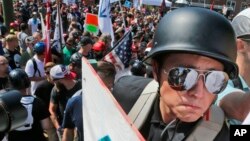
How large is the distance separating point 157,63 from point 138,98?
24 centimetres

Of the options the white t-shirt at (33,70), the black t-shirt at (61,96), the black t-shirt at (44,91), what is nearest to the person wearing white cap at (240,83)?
the black t-shirt at (61,96)

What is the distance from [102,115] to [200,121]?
48cm

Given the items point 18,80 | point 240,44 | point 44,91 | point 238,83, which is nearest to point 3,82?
point 44,91

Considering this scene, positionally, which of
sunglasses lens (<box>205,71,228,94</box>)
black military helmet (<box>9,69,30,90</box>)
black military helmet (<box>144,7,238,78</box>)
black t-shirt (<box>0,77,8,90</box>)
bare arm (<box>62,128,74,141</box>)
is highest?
black military helmet (<box>144,7,238,78</box>)

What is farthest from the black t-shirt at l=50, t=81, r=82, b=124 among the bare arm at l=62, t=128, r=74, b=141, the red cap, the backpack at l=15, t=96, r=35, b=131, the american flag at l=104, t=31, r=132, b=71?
the red cap

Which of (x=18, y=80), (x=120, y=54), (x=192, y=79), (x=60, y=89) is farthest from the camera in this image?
(x=60, y=89)

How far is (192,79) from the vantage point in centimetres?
143

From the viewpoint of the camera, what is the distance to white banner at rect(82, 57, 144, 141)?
3.30 feet

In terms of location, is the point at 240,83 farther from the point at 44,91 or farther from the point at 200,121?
the point at 44,91

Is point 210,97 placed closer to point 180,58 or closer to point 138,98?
point 180,58

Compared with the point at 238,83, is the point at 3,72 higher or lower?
lower

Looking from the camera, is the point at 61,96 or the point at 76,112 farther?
the point at 61,96

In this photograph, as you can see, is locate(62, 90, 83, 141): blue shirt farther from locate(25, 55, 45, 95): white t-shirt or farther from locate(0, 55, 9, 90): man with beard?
locate(25, 55, 45, 95): white t-shirt

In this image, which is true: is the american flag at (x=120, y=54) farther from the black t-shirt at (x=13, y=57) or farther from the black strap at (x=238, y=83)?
the black t-shirt at (x=13, y=57)
